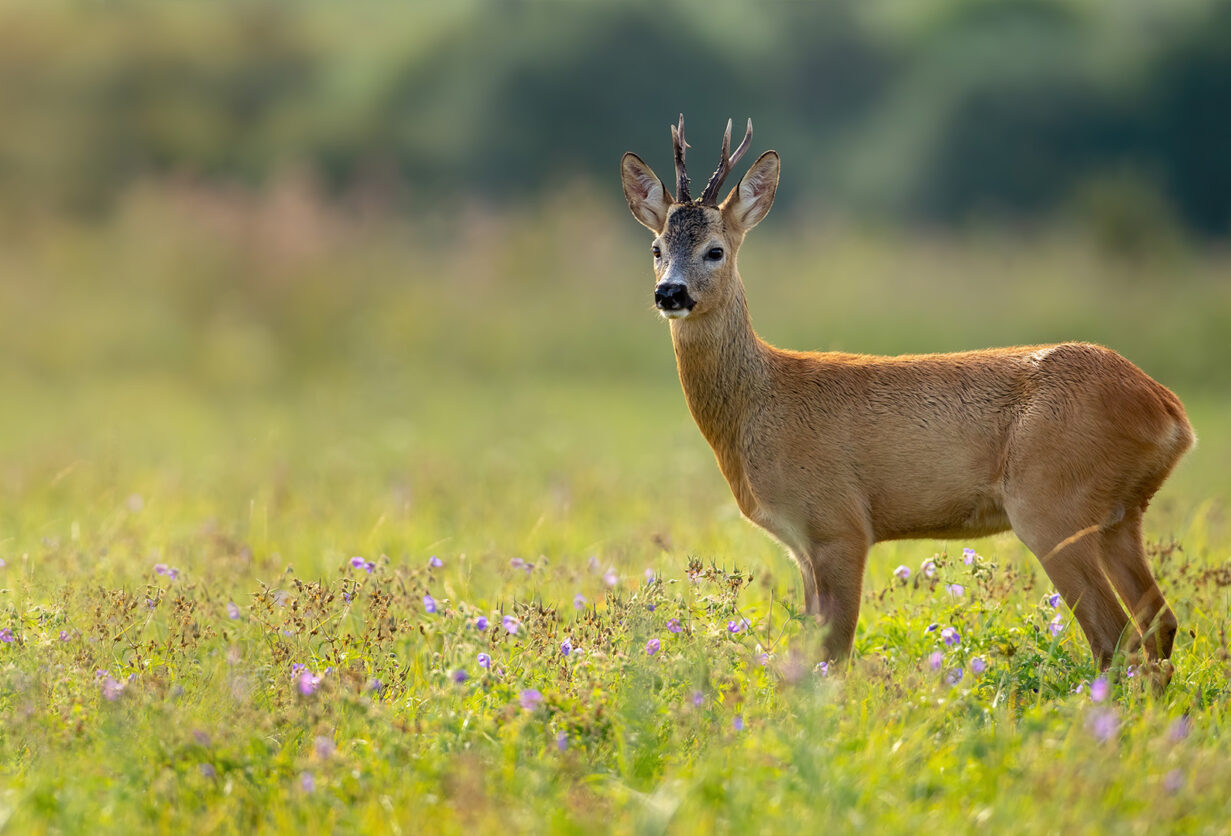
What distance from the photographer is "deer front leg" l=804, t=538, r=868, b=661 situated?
4.90 meters

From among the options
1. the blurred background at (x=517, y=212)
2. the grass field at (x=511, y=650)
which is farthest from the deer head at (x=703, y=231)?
the blurred background at (x=517, y=212)

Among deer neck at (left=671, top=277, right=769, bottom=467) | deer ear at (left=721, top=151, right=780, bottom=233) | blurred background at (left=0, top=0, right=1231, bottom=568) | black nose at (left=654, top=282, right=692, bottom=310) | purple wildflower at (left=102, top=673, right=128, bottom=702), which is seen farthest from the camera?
blurred background at (left=0, top=0, right=1231, bottom=568)

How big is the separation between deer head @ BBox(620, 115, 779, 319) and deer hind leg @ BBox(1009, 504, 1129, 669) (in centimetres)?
148

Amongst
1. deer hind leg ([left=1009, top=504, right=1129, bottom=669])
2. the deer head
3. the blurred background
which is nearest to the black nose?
the deer head

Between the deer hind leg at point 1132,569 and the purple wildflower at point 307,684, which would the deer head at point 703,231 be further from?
the purple wildflower at point 307,684

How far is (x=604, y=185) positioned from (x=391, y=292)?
38.1ft

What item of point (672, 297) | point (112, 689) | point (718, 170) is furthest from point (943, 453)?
point (112, 689)

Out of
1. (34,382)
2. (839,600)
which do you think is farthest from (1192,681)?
(34,382)

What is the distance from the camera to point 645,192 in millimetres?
6000

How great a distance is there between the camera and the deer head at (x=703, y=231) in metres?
5.34

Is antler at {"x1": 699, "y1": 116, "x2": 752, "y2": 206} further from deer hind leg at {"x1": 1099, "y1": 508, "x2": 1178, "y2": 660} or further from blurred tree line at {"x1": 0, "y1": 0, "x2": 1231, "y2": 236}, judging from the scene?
blurred tree line at {"x1": 0, "y1": 0, "x2": 1231, "y2": 236}

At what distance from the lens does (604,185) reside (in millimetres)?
27031

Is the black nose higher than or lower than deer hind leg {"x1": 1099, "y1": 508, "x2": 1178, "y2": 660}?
higher

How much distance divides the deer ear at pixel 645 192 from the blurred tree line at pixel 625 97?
20.1 m
